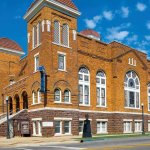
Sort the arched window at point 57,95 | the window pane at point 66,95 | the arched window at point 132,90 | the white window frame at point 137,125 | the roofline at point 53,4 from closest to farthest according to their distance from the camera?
the arched window at point 57,95
the roofline at point 53,4
the window pane at point 66,95
the arched window at point 132,90
the white window frame at point 137,125

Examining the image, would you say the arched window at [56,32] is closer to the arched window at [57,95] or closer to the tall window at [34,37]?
the tall window at [34,37]

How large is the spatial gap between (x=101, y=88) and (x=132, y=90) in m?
6.22

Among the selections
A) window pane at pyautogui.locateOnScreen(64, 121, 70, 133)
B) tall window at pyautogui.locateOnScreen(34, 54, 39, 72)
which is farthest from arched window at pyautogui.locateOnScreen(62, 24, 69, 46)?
window pane at pyautogui.locateOnScreen(64, 121, 70, 133)

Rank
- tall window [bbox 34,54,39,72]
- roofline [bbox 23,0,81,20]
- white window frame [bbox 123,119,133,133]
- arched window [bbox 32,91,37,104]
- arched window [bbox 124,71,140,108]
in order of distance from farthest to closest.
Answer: arched window [bbox 124,71,140,108] < white window frame [bbox 123,119,133,133] < tall window [bbox 34,54,39,72] < arched window [bbox 32,91,37,104] < roofline [bbox 23,0,81,20]

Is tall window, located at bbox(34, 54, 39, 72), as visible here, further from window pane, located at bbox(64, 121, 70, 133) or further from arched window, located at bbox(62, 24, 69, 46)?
window pane, located at bbox(64, 121, 70, 133)

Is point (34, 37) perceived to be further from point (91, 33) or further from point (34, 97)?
point (91, 33)

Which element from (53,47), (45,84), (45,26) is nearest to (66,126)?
(45,84)

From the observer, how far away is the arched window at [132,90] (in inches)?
1678

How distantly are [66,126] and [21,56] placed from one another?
20775 mm

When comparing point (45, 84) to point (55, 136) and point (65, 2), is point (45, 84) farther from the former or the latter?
point (65, 2)

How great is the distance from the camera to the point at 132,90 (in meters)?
43.7

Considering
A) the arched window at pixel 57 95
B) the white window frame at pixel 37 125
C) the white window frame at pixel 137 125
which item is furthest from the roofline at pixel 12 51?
the white window frame at pixel 137 125

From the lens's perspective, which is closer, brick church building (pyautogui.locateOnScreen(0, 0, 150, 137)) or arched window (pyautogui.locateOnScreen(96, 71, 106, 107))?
brick church building (pyautogui.locateOnScreen(0, 0, 150, 137))

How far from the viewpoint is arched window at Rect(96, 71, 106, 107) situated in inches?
1544
